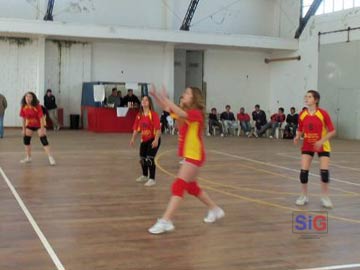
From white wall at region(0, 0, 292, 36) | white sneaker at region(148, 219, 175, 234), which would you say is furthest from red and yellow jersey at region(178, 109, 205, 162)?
white wall at region(0, 0, 292, 36)

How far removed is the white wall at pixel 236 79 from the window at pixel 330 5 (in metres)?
3.62

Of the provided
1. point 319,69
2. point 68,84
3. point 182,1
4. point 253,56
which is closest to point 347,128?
point 319,69

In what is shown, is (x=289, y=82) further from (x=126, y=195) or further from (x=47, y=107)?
(x=126, y=195)

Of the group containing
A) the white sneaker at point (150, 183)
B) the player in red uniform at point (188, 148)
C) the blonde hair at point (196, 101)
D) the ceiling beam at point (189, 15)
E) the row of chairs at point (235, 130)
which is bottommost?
the white sneaker at point (150, 183)

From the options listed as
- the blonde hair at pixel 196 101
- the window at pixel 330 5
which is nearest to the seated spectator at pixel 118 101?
the window at pixel 330 5

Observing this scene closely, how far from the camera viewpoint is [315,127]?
25.0 ft

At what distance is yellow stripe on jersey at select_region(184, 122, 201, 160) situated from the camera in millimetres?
6039

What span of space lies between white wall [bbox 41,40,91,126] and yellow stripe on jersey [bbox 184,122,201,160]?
63.2 feet

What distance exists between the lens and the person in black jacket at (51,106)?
23016mm

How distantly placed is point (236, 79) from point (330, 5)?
612cm

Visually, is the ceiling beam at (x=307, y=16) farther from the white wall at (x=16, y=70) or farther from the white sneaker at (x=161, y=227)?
the white sneaker at (x=161, y=227)

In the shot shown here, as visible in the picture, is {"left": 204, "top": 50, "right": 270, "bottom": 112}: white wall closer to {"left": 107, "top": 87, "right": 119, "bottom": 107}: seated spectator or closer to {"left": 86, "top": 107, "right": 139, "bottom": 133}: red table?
{"left": 86, "top": 107, "right": 139, "bottom": 133}: red table

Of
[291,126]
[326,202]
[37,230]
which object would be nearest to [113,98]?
[291,126]

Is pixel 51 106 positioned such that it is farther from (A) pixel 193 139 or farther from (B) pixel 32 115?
(A) pixel 193 139
